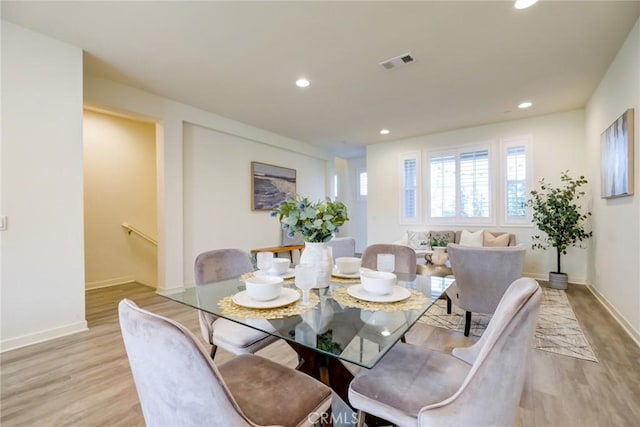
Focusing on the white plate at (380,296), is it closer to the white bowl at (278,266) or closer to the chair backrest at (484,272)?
the white bowl at (278,266)

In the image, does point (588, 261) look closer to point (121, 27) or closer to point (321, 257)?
point (321, 257)

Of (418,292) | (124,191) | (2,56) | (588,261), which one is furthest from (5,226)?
(588,261)

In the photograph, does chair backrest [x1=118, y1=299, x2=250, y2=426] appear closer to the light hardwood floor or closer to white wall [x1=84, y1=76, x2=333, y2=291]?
the light hardwood floor

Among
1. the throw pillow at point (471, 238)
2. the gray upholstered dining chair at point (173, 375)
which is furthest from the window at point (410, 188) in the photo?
the gray upholstered dining chair at point (173, 375)

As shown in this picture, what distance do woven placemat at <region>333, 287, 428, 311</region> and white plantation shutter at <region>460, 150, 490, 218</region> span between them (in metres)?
4.42

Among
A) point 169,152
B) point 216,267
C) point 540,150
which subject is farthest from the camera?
point 540,150

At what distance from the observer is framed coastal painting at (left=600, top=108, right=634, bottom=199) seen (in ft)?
8.16

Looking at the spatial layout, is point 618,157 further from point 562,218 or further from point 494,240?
point 494,240

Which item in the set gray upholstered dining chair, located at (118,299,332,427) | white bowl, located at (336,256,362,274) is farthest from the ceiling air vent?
gray upholstered dining chair, located at (118,299,332,427)

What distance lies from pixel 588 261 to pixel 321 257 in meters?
4.74

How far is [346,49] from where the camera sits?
2691 millimetres

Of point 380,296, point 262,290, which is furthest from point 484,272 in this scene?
point 262,290

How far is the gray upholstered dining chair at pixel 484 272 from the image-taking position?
7.42 ft

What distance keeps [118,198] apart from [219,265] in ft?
11.9
